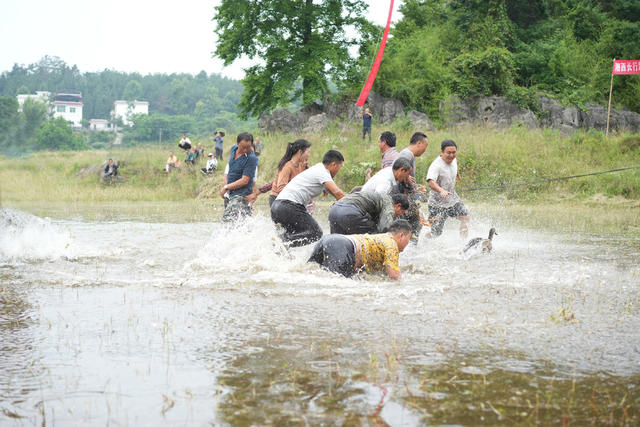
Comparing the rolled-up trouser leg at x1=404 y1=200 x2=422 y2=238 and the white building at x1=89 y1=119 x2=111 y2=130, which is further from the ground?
the white building at x1=89 y1=119 x2=111 y2=130

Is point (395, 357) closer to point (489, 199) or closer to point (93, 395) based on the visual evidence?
point (93, 395)

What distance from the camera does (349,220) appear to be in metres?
8.03

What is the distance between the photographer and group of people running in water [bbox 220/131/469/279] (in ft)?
24.2

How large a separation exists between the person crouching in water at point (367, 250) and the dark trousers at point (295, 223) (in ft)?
3.51

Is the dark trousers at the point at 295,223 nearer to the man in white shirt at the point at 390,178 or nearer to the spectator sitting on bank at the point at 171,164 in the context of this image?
the man in white shirt at the point at 390,178

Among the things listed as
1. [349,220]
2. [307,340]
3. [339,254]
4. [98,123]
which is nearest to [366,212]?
[349,220]

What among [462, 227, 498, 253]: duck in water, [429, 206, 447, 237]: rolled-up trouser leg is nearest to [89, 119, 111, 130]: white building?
[429, 206, 447, 237]: rolled-up trouser leg

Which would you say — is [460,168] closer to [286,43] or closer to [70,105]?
[286,43]

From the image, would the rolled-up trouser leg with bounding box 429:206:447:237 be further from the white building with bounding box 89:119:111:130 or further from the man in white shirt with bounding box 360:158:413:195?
the white building with bounding box 89:119:111:130

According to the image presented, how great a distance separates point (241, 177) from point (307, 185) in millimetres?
1571

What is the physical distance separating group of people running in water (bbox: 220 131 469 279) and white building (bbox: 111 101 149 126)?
4595 inches

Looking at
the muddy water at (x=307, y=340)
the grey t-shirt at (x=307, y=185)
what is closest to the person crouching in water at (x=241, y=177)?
the muddy water at (x=307, y=340)

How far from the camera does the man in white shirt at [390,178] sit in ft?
27.9

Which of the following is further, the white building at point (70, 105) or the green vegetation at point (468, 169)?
the white building at point (70, 105)
